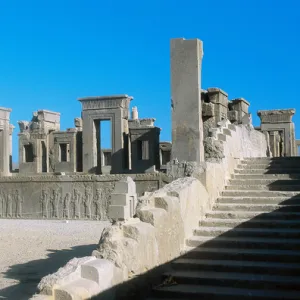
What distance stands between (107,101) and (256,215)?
18.0 metres

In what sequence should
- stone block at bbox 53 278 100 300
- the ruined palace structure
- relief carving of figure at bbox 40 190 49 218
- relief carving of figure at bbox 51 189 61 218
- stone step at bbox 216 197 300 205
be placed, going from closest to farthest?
stone block at bbox 53 278 100 300
stone step at bbox 216 197 300 205
the ruined palace structure
relief carving of figure at bbox 51 189 61 218
relief carving of figure at bbox 40 190 49 218

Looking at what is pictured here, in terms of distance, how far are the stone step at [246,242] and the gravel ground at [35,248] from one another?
2.68 metres

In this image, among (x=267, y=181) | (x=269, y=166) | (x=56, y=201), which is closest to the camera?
(x=267, y=181)

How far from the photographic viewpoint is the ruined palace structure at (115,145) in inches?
521

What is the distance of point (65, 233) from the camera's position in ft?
48.8

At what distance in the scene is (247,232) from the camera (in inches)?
264

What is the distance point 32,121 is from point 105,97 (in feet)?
21.3

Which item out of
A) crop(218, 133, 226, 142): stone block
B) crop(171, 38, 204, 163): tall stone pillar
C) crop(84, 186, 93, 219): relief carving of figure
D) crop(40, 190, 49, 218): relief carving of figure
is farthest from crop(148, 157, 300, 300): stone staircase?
crop(40, 190, 49, 218): relief carving of figure

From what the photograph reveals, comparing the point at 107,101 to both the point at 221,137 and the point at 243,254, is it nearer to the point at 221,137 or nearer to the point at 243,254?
the point at 221,137

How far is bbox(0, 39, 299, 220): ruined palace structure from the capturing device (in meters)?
13.2

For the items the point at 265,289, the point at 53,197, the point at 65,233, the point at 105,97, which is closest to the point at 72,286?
the point at 265,289

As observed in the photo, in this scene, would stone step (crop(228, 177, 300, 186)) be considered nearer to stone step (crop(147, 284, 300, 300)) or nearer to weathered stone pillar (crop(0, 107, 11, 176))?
stone step (crop(147, 284, 300, 300))

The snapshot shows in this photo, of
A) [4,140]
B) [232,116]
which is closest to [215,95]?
[232,116]

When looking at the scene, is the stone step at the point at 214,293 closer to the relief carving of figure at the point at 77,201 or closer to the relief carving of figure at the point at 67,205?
the relief carving of figure at the point at 77,201
